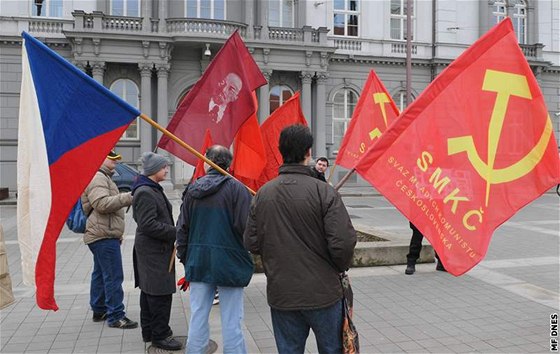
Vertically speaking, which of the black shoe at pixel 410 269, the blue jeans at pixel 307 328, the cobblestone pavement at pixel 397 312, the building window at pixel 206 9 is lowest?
the cobblestone pavement at pixel 397 312

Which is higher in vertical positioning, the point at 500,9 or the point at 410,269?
the point at 500,9

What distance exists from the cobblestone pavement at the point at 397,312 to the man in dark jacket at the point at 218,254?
88 cm

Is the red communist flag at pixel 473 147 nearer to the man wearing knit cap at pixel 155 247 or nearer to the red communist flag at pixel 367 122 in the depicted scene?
the man wearing knit cap at pixel 155 247

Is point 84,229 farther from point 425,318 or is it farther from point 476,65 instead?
point 476,65

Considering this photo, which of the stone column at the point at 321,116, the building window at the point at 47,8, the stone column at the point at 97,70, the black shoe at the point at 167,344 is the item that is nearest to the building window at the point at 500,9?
the stone column at the point at 321,116

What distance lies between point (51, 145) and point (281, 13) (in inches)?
920

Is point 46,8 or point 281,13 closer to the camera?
point 46,8

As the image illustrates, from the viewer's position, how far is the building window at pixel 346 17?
26.4 metres

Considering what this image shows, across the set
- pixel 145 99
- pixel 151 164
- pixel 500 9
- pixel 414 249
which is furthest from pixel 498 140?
pixel 500 9

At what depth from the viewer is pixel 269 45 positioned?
76.9ft

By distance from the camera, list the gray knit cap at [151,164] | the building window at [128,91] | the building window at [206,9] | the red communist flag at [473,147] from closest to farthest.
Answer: the red communist flag at [473,147] < the gray knit cap at [151,164] < the building window at [128,91] < the building window at [206,9]

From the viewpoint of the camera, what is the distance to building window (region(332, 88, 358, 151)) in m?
26.1

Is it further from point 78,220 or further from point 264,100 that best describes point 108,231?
point 264,100

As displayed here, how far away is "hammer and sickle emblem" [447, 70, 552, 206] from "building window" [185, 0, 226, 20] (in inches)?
836
